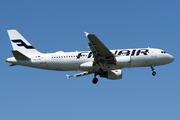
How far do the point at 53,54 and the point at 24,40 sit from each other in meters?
7.50

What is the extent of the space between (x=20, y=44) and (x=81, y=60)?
1256 cm

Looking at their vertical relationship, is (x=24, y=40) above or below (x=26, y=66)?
above

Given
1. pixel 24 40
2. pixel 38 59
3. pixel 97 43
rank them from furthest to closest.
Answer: pixel 24 40 < pixel 38 59 < pixel 97 43

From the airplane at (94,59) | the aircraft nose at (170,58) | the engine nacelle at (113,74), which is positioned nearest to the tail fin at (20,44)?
the airplane at (94,59)

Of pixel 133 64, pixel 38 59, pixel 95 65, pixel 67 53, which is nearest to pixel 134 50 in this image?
pixel 133 64

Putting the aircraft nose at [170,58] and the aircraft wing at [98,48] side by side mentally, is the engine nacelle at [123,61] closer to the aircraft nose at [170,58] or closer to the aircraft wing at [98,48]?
the aircraft wing at [98,48]

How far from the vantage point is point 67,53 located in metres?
58.2

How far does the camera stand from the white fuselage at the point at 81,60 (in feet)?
187

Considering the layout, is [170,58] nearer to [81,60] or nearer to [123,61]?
[123,61]

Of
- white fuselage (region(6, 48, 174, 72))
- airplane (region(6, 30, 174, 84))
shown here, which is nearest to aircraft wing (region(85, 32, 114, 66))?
airplane (region(6, 30, 174, 84))

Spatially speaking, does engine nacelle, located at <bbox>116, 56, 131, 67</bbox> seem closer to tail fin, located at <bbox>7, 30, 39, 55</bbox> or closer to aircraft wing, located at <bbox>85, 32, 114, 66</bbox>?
aircraft wing, located at <bbox>85, 32, 114, 66</bbox>


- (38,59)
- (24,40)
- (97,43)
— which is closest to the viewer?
(97,43)

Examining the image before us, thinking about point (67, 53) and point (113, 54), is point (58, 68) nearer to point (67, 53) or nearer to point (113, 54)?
point (67, 53)

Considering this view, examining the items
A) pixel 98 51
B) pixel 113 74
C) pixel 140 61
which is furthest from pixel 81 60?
pixel 140 61
